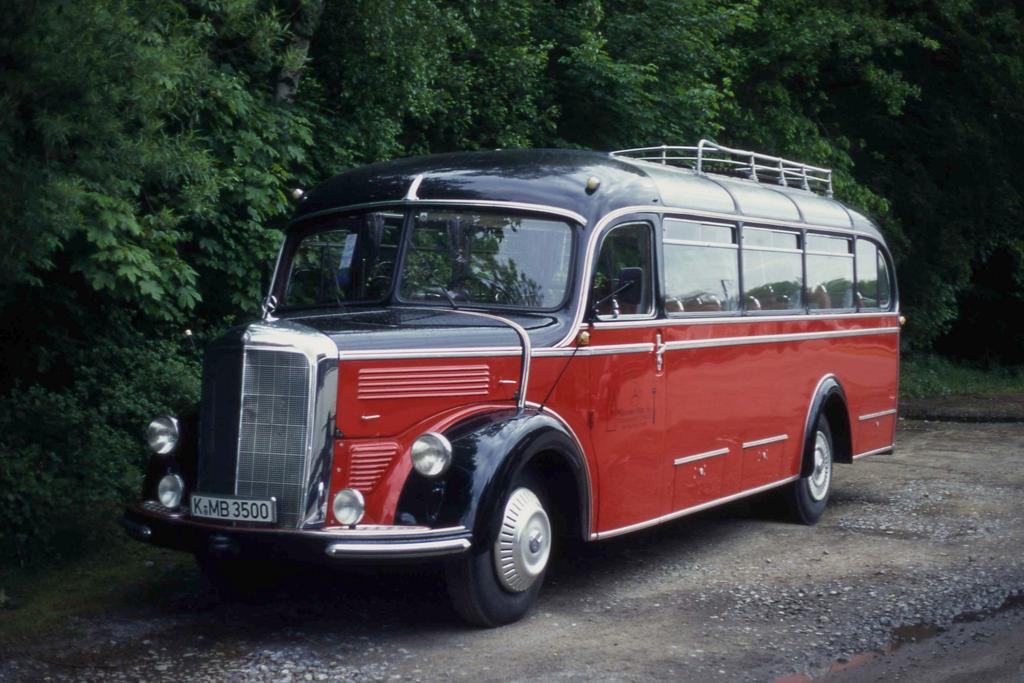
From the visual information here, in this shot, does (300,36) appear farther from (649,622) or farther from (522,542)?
(649,622)

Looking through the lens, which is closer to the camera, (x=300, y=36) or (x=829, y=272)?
(x=829, y=272)

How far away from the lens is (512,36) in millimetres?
14781

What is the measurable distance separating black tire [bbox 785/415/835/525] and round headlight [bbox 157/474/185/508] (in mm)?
5196

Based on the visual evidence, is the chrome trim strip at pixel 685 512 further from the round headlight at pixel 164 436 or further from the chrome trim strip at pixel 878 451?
the round headlight at pixel 164 436

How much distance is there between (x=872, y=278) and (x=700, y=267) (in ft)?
12.3

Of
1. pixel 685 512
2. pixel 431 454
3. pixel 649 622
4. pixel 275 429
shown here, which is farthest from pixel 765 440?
pixel 275 429

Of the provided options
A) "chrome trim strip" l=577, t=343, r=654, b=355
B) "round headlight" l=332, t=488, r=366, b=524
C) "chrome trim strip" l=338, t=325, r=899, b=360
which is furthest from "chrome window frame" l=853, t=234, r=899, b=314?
"round headlight" l=332, t=488, r=366, b=524

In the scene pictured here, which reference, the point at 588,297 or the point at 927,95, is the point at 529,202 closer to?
the point at 588,297

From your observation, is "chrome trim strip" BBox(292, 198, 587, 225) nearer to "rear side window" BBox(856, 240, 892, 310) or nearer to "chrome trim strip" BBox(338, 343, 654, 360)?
"chrome trim strip" BBox(338, 343, 654, 360)

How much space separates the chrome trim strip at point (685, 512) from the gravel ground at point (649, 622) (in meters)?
0.35

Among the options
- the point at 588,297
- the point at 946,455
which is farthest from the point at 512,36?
the point at 588,297

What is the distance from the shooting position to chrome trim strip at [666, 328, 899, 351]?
880cm

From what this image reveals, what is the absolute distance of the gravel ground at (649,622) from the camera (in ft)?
20.8

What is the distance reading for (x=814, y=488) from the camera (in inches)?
426
